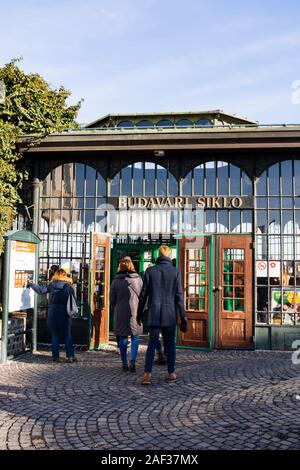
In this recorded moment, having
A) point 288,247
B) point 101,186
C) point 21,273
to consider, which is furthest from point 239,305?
point 21,273

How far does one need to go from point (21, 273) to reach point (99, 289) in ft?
6.11

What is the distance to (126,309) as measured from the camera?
7.49 meters

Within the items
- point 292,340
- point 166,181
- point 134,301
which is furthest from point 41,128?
point 292,340

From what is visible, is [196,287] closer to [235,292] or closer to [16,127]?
[235,292]

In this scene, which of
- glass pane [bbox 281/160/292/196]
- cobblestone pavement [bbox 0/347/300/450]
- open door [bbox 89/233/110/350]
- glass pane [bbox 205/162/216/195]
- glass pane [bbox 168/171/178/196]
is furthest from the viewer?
glass pane [bbox 168/171/178/196]

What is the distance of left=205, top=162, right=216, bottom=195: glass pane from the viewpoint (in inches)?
398

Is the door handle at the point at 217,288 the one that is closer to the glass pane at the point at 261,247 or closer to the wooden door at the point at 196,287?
the wooden door at the point at 196,287

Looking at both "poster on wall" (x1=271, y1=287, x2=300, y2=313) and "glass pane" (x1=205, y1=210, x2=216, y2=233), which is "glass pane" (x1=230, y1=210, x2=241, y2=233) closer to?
"glass pane" (x1=205, y1=210, x2=216, y2=233)

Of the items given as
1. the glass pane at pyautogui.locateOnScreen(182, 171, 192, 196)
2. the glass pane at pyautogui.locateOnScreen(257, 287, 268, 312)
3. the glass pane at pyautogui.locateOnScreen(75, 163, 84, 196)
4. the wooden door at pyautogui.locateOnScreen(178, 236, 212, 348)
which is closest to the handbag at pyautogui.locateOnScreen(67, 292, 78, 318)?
the wooden door at pyautogui.locateOnScreen(178, 236, 212, 348)

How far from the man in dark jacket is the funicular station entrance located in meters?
2.97

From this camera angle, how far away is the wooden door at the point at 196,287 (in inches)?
376

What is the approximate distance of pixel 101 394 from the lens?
19.6ft

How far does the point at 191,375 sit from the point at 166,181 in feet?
15.5

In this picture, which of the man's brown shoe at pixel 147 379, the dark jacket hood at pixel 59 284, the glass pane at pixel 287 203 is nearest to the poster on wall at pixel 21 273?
the dark jacket hood at pixel 59 284
